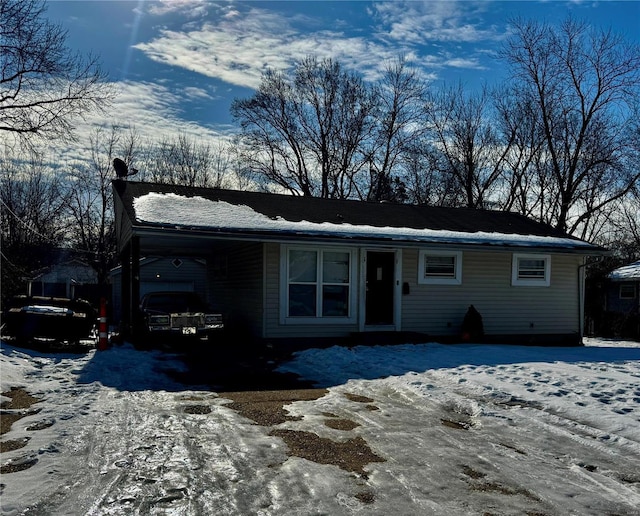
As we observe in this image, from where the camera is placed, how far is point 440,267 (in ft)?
47.3

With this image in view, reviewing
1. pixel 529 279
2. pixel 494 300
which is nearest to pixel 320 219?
pixel 494 300

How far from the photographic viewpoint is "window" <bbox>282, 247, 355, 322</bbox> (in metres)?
13.1

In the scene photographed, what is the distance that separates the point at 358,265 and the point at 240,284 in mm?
3599

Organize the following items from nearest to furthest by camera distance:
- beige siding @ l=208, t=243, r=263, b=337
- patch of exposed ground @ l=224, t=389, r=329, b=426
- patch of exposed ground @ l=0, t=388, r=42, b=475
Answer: patch of exposed ground @ l=0, t=388, r=42, b=475, patch of exposed ground @ l=224, t=389, r=329, b=426, beige siding @ l=208, t=243, r=263, b=337

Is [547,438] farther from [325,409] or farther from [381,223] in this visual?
[381,223]

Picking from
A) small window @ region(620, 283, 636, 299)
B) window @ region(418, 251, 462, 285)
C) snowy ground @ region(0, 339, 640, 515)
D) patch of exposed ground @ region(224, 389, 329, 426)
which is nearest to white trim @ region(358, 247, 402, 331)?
window @ region(418, 251, 462, 285)

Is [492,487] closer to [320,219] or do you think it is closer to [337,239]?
[337,239]

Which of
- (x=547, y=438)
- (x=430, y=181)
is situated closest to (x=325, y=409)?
(x=547, y=438)

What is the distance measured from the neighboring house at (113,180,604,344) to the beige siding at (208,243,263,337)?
50 mm

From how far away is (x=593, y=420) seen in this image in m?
6.01

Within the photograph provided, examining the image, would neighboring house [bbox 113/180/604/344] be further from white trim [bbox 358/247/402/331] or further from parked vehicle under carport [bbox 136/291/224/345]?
parked vehicle under carport [bbox 136/291/224/345]

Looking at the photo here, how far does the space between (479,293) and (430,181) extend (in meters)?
22.4

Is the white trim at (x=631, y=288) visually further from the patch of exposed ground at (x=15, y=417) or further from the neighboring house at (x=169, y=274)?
the patch of exposed ground at (x=15, y=417)

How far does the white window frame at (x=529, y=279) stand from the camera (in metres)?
15.0
